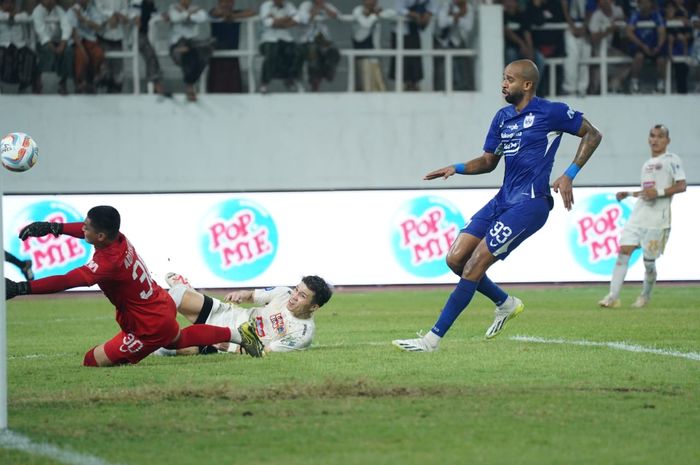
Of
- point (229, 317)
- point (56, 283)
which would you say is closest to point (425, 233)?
point (229, 317)

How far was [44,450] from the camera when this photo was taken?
Answer: 226 inches

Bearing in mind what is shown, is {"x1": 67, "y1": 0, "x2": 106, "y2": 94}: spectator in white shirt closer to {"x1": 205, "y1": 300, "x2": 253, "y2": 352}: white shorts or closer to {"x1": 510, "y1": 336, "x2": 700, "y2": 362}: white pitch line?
{"x1": 205, "y1": 300, "x2": 253, "y2": 352}: white shorts

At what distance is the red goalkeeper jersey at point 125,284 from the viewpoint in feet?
26.6

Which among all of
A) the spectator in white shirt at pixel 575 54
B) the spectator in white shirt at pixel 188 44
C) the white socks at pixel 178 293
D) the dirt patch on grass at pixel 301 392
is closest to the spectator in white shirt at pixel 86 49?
the spectator in white shirt at pixel 188 44

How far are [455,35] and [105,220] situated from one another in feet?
47.5

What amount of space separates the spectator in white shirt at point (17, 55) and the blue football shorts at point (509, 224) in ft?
43.4

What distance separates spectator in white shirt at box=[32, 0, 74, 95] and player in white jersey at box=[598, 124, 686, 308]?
1028 centimetres

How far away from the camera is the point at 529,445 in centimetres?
574

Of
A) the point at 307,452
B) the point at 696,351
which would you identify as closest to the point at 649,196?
the point at 696,351

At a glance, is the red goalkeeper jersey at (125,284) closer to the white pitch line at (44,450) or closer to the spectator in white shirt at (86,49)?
the white pitch line at (44,450)

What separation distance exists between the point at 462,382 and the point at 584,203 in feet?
38.8

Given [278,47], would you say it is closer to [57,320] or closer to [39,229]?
[57,320]

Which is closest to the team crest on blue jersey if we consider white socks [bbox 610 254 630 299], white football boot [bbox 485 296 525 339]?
white football boot [bbox 485 296 525 339]

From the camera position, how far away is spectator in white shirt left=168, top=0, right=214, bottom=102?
2106cm
